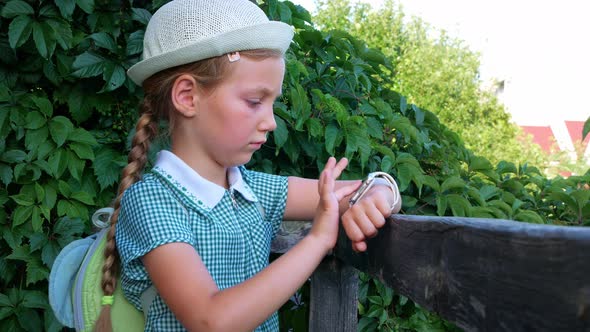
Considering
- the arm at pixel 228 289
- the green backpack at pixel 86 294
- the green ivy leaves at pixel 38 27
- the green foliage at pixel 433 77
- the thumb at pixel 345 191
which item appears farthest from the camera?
the green foliage at pixel 433 77

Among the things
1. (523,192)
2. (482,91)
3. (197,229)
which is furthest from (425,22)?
(197,229)

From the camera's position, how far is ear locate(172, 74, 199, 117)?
1.51 meters

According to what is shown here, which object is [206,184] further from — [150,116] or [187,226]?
[150,116]

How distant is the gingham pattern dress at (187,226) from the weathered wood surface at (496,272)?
459 millimetres

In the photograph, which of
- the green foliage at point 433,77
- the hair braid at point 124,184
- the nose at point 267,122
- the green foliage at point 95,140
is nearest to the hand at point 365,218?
the nose at point 267,122

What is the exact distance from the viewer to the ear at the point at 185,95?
1511 millimetres

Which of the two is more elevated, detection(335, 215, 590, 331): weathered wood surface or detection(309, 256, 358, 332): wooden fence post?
detection(335, 215, 590, 331): weathered wood surface

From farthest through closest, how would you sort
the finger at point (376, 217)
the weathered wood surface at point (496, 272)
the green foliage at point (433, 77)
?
the green foliage at point (433, 77), the finger at point (376, 217), the weathered wood surface at point (496, 272)

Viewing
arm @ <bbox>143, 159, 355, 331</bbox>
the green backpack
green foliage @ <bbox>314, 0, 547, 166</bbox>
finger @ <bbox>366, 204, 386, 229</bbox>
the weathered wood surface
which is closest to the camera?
the weathered wood surface

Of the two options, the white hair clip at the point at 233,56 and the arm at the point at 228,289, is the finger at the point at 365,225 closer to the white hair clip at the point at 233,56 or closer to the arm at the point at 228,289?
the arm at the point at 228,289

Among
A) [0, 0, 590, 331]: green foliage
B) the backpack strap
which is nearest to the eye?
the backpack strap

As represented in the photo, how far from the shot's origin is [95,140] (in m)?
2.21

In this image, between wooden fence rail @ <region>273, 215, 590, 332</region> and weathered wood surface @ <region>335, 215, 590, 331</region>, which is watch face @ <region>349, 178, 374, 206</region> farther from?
weathered wood surface @ <region>335, 215, 590, 331</region>

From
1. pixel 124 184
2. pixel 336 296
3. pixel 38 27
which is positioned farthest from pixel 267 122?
pixel 38 27
